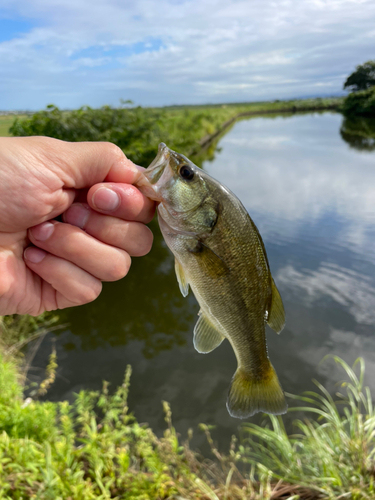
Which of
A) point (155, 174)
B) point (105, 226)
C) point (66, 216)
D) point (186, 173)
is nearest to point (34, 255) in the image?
point (66, 216)

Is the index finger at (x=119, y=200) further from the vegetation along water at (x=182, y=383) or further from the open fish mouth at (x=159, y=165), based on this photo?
the vegetation along water at (x=182, y=383)

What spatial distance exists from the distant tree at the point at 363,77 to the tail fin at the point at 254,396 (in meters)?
105

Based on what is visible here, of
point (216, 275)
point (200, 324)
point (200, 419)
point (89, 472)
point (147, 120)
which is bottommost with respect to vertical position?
point (200, 419)

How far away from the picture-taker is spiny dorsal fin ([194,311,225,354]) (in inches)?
77.0

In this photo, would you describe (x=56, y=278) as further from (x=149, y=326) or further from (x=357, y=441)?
(x=149, y=326)

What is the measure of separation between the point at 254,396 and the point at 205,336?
1.45 feet

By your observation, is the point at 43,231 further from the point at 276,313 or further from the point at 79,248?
the point at 276,313

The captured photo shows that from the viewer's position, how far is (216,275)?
1819 millimetres

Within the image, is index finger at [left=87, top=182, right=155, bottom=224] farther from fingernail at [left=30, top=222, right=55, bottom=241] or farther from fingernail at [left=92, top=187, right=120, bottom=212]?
fingernail at [left=30, top=222, right=55, bottom=241]

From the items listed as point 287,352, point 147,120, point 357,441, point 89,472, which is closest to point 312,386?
point 287,352

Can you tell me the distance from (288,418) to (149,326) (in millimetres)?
3807

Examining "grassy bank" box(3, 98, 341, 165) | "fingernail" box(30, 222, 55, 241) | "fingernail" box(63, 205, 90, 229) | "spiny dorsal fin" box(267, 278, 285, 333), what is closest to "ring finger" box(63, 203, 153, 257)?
"fingernail" box(63, 205, 90, 229)

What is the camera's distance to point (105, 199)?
1918mm

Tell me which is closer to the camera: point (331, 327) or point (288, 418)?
point (288, 418)
